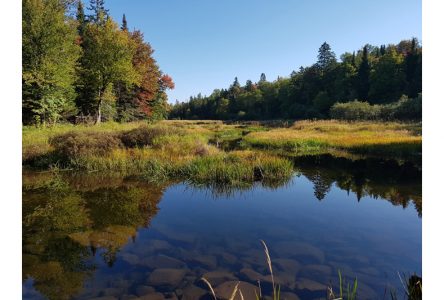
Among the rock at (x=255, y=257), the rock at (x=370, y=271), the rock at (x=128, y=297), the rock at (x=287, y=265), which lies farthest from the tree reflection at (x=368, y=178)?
the rock at (x=128, y=297)

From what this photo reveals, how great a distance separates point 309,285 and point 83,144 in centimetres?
1326

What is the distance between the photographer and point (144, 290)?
15.2ft

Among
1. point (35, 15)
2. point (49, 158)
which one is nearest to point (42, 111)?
point (35, 15)

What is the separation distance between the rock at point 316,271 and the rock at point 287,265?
0.11 meters

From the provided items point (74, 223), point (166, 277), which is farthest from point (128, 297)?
point (74, 223)

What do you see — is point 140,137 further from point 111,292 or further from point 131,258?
point 111,292

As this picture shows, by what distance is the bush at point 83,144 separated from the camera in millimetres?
14789

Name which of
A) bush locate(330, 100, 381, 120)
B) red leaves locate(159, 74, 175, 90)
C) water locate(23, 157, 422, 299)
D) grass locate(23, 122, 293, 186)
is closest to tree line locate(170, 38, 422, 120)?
bush locate(330, 100, 381, 120)

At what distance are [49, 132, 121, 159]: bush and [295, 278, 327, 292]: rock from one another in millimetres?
12270

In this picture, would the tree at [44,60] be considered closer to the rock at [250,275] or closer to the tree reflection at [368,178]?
the tree reflection at [368,178]

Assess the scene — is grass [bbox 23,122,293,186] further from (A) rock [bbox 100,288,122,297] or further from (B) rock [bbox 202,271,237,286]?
(A) rock [bbox 100,288,122,297]

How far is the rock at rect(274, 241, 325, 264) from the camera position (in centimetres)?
577

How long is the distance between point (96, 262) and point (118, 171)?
8393 millimetres
